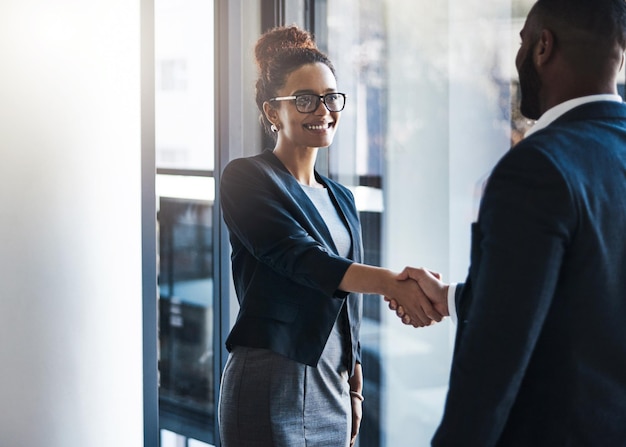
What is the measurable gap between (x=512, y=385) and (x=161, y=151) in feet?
6.99

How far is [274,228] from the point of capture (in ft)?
5.65

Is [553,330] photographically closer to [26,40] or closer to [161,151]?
[26,40]

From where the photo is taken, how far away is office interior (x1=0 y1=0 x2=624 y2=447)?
215cm

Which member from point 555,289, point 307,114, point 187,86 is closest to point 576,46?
point 555,289

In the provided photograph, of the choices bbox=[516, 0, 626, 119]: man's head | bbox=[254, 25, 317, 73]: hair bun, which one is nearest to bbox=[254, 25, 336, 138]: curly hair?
bbox=[254, 25, 317, 73]: hair bun

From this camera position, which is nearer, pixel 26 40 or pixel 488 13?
pixel 488 13

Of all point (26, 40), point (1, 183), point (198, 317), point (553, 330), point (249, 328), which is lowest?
point (198, 317)

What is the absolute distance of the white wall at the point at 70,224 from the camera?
2193 millimetres

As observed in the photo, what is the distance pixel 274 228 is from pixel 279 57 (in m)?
0.52

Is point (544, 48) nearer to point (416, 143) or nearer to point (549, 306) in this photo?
point (549, 306)

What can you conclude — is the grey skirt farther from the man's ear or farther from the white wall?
the man's ear

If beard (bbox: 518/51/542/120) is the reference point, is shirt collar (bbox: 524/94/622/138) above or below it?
below

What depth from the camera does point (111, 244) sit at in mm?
2424

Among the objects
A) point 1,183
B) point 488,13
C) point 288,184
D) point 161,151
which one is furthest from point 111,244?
point 488,13
